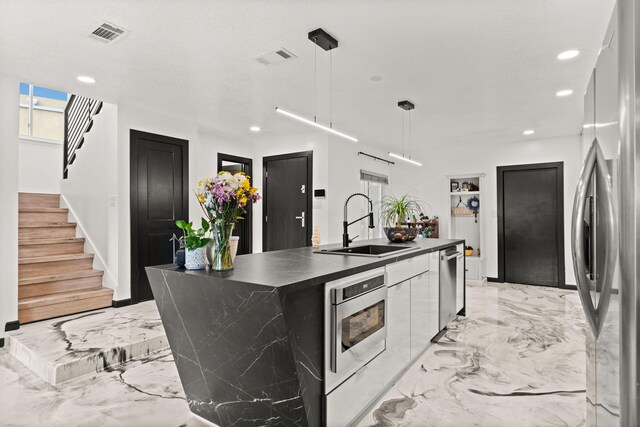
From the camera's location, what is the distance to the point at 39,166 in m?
6.20

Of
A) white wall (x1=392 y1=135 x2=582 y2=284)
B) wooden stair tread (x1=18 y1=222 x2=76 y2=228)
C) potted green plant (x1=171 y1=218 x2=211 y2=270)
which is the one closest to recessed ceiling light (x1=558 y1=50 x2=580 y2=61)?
potted green plant (x1=171 y1=218 x2=211 y2=270)

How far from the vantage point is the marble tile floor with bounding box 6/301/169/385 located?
2.73 m

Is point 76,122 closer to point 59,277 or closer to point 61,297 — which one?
point 59,277

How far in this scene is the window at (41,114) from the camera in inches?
247

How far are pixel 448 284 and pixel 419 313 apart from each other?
2.83 feet

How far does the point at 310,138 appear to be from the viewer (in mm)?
5969

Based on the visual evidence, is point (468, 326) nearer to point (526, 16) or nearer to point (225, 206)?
point (526, 16)

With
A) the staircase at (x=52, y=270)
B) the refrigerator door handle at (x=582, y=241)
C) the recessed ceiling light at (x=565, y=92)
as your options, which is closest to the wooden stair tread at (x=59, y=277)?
the staircase at (x=52, y=270)

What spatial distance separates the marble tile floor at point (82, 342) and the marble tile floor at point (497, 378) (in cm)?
213

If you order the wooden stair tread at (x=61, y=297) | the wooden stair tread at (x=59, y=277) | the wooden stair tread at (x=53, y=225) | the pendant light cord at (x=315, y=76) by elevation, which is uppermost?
the pendant light cord at (x=315, y=76)

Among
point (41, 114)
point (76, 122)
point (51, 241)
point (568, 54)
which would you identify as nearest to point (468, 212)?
point (568, 54)

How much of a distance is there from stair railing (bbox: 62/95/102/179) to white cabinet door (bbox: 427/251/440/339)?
449 centimetres

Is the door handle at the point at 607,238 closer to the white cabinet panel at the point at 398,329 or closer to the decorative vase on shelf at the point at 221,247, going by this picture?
the white cabinet panel at the point at 398,329

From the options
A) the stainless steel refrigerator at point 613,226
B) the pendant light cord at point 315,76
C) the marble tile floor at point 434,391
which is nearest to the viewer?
the stainless steel refrigerator at point 613,226
